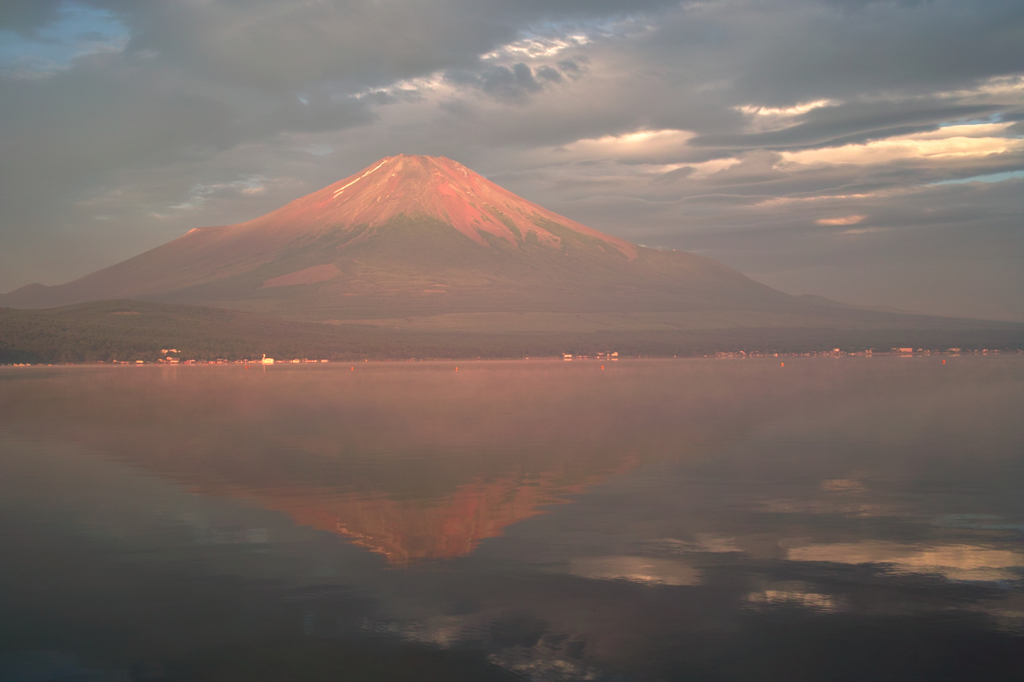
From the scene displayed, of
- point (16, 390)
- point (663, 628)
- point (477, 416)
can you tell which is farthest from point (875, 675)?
point (16, 390)

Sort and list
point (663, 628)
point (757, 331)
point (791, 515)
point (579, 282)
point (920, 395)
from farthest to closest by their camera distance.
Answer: point (579, 282) < point (757, 331) < point (920, 395) < point (791, 515) < point (663, 628)

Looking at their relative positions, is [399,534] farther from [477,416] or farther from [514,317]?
[514,317]

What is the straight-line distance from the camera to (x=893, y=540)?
11.5m

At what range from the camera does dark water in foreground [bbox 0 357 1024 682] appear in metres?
7.72

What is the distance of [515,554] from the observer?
35.7ft

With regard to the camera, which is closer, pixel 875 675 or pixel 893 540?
pixel 875 675

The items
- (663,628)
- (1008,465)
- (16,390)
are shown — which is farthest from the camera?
(16,390)

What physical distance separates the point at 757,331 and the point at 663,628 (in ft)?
497

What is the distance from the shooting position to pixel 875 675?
7.29m

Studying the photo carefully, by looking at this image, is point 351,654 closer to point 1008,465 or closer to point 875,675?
point 875,675

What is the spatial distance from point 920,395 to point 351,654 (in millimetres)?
34807

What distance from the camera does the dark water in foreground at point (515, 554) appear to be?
7.72m

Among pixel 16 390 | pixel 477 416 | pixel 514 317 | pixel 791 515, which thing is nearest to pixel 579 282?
pixel 514 317

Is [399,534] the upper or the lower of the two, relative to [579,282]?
lower
